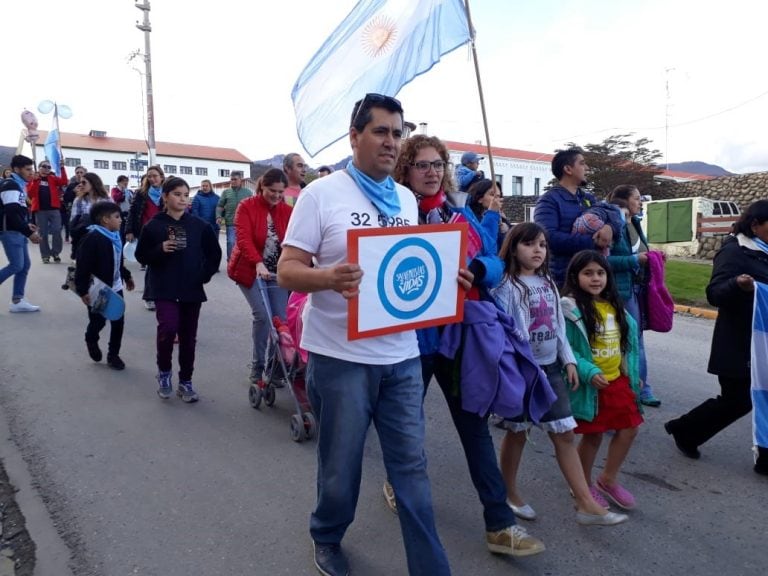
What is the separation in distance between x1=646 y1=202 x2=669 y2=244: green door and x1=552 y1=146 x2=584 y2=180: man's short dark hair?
18.9 metres

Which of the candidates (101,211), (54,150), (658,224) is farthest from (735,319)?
(658,224)

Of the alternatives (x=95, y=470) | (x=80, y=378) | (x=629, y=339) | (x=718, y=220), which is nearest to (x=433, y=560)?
(x=629, y=339)

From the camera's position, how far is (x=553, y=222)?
4449 mm

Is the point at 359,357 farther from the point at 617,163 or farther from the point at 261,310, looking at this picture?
the point at 617,163

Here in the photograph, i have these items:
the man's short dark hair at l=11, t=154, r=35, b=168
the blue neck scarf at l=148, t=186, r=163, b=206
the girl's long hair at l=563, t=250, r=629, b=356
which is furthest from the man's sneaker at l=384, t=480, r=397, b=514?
the man's short dark hair at l=11, t=154, r=35, b=168

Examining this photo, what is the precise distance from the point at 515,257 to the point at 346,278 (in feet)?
4.74

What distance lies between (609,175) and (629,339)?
3961cm

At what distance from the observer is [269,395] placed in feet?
16.1

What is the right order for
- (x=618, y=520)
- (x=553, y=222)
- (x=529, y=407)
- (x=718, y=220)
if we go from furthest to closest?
1. (x=718, y=220)
2. (x=553, y=222)
3. (x=618, y=520)
4. (x=529, y=407)

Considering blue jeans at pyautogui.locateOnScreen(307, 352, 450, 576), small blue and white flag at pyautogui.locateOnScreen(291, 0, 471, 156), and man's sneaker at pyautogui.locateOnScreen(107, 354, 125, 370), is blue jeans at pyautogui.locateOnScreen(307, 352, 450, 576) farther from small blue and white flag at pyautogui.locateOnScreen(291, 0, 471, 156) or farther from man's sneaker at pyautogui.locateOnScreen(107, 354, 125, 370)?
man's sneaker at pyautogui.locateOnScreen(107, 354, 125, 370)

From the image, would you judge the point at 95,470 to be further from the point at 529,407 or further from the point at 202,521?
the point at 529,407

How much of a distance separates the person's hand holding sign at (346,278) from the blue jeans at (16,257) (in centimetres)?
777

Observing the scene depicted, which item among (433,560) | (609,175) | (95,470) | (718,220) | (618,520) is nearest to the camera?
(433,560)

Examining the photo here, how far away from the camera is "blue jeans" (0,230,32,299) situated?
26.5ft
